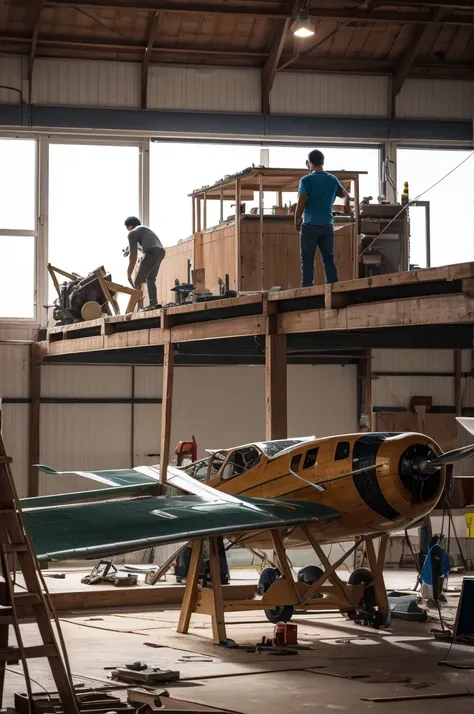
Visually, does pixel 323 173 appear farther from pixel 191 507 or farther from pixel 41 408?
pixel 41 408

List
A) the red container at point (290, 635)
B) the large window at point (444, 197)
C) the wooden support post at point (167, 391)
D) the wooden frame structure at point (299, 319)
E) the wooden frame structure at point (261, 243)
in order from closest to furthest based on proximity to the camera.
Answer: the wooden frame structure at point (299, 319) < the red container at point (290, 635) < the wooden support post at point (167, 391) < the wooden frame structure at point (261, 243) < the large window at point (444, 197)

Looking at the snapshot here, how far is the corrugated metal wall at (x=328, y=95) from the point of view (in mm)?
24375

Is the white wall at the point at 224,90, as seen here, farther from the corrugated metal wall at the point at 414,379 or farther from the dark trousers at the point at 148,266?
the corrugated metal wall at the point at 414,379

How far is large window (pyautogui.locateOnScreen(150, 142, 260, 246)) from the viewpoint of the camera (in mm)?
23906

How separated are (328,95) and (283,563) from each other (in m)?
14.6

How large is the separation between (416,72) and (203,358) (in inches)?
332

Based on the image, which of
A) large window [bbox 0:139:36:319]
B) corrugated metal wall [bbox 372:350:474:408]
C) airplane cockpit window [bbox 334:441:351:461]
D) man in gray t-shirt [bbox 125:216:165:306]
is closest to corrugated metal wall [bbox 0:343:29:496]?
large window [bbox 0:139:36:319]

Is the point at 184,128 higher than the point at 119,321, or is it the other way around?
the point at 184,128

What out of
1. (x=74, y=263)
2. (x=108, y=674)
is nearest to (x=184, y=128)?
(x=74, y=263)

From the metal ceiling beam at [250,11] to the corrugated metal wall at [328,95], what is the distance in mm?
1620

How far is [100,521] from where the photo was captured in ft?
37.1

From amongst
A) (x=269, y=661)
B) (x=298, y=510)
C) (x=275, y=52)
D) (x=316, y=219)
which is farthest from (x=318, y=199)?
(x=275, y=52)

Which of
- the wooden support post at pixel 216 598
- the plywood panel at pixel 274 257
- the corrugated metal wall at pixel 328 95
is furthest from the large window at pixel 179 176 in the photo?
the wooden support post at pixel 216 598

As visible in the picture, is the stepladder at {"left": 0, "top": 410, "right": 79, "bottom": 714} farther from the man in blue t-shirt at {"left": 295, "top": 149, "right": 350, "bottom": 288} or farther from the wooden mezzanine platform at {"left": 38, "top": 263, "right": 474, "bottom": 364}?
the man in blue t-shirt at {"left": 295, "top": 149, "right": 350, "bottom": 288}
